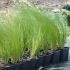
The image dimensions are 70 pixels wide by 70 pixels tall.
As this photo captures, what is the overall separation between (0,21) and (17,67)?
880 millimetres

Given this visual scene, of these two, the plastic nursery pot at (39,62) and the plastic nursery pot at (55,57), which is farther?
the plastic nursery pot at (55,57)

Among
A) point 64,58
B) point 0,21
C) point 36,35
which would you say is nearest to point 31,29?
point 36,35

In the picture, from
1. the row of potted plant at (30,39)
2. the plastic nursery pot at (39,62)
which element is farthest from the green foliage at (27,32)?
the plastic nursery pot at (39,62)

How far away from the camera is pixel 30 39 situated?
652 centimetres

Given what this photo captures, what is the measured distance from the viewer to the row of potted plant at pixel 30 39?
6137 mm

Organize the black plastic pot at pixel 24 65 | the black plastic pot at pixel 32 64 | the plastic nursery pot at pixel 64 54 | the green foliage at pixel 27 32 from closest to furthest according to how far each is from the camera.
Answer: the green foliage at pixel 27 32 < the black plastic pot at pixel 24 65 < the black plastic pot at pixel 32 64 < the plastic nursery pot at pixel 64 54

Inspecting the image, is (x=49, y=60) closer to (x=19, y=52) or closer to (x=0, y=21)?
(x=19, y=52)

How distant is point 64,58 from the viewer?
24.0ft

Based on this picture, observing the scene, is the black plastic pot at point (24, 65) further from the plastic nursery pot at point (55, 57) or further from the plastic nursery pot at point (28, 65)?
the plastic nursery pot at point (55, 57)

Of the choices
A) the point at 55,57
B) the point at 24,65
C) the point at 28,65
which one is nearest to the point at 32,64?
the point at 28,65

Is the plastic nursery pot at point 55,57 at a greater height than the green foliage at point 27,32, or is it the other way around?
the green foliage at point 27,32

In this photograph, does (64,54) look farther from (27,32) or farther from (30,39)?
(27,32)

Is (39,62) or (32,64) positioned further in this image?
(39,62)

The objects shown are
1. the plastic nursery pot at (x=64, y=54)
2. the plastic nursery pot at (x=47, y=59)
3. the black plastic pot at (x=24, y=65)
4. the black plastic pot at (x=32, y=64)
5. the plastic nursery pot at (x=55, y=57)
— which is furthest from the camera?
the plastic nursery pot at (x=64, y=54)
